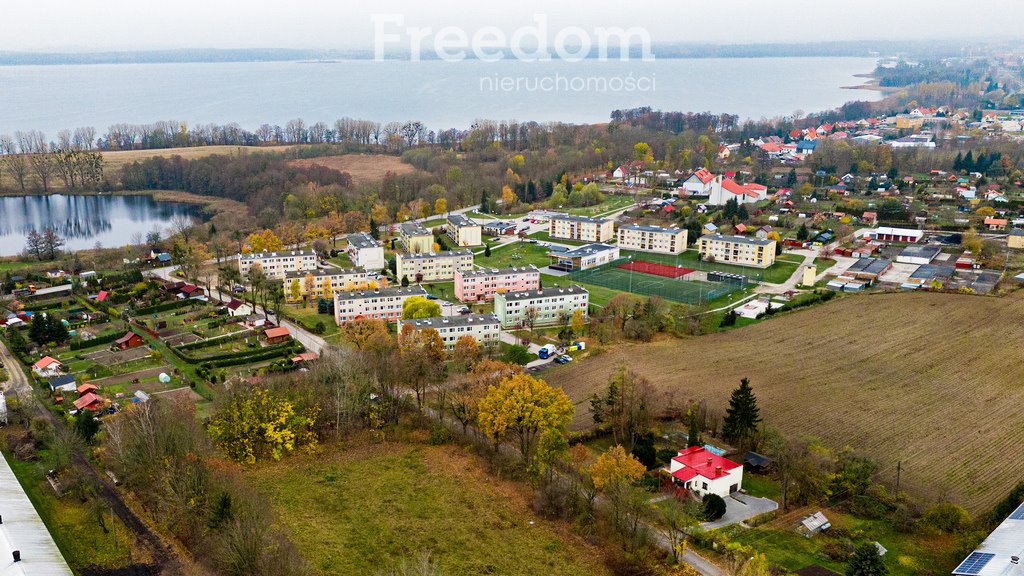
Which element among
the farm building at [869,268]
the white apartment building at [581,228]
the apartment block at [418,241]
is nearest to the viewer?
the farm building at [869,268]

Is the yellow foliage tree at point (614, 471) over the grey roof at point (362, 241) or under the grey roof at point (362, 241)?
under

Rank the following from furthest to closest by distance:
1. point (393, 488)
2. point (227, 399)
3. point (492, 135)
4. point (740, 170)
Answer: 1. point (492, 135)
2. point (740, 170)
3. point (227, 399)
4. point (393, 488)

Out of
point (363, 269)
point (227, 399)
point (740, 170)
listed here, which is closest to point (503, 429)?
point (227, 399)

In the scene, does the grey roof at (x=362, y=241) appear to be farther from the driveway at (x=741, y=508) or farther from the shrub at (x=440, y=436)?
the driveway at (x=741, y=508)

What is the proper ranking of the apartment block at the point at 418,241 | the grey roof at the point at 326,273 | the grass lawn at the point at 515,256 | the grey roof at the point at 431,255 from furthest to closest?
the apartment block at the point at 418,241
the grass lawn at the point at 515,256
the grey roof at the point at 431,255
the grey roof at the point at 326,273

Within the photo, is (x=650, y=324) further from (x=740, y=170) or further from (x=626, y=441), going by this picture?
(x=740, y=170)

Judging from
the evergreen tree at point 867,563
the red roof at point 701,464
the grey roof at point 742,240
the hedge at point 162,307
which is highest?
the grey roof at point 742,240

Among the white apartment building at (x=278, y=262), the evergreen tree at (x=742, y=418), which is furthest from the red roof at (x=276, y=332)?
the evergreen tree at (x=742, y=418)
